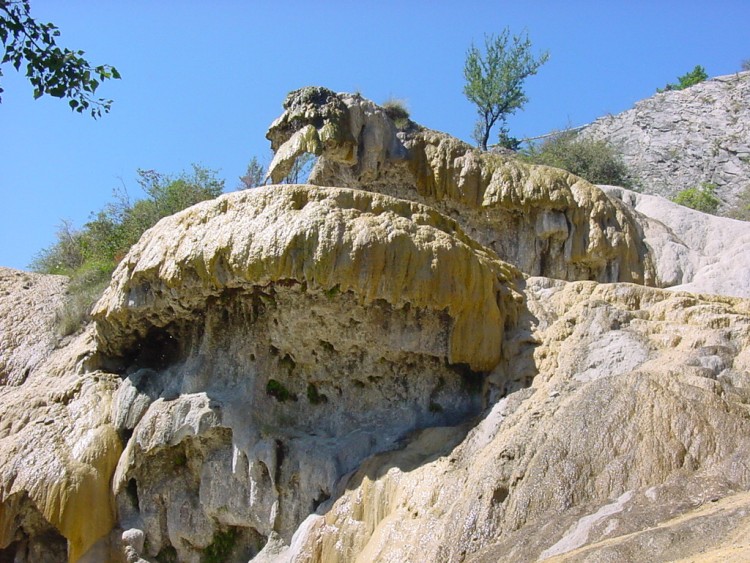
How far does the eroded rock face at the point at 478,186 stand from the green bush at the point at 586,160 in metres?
12.2

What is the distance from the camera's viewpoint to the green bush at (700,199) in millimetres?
28094

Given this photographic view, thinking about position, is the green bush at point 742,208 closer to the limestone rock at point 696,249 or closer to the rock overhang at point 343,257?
the limestone rock at point 696,249

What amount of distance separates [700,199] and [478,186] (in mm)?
14860

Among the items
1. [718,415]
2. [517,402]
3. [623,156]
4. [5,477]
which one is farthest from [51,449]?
[623,156]

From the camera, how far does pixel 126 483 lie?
1132 cm

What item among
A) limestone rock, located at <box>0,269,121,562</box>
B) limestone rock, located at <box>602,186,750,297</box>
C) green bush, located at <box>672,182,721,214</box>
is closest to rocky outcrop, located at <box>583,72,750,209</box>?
green bush, located at <box>672,182,721,214</box>

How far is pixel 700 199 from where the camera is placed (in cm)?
2839

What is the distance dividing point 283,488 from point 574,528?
4.16 m

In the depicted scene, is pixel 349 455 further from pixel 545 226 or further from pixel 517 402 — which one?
pixel 545 226

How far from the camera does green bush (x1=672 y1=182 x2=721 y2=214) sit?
28.1 m

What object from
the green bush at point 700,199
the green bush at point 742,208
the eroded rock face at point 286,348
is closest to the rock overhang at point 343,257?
the eroded rock face at point 286,348

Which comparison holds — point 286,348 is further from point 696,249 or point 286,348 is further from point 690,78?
point 690,78

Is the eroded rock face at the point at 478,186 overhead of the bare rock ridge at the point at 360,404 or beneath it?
overhead

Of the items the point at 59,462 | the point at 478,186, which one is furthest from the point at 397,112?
the point at 59,462
